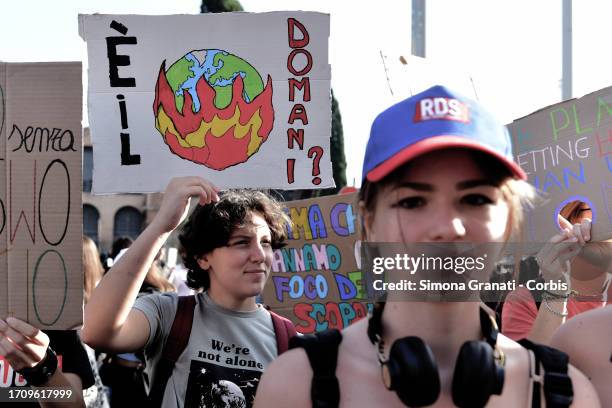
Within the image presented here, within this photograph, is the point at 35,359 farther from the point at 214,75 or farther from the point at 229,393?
the point at 214,75

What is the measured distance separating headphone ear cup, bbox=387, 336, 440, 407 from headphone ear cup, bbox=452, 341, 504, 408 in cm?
4

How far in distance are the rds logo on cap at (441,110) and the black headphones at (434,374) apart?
1.45 ft

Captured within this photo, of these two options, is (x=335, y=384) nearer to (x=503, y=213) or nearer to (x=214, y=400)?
(x=503, y=213)

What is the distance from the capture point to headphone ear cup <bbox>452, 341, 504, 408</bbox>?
153 centimetres

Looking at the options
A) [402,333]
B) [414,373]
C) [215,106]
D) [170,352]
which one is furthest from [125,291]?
[414,373]

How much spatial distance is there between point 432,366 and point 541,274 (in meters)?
1.53

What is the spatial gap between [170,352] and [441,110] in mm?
1427

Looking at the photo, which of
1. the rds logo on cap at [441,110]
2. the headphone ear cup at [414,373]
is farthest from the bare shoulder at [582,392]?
the rds logo on cap at [441,110]

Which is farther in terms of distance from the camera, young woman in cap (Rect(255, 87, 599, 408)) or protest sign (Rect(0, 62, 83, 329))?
protest sign (Rect(0, 62, 83, 329))

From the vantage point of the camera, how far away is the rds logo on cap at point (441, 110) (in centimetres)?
167

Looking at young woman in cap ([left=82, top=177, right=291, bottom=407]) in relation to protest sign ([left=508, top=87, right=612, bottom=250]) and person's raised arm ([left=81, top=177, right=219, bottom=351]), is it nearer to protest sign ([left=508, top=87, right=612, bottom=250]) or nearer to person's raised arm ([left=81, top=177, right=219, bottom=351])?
person's raised arm ([left=81, top=177, right=219, bottom=351])

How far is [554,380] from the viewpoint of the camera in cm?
168

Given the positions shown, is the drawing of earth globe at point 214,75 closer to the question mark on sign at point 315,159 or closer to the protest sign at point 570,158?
the question mark on sign at point 315,159

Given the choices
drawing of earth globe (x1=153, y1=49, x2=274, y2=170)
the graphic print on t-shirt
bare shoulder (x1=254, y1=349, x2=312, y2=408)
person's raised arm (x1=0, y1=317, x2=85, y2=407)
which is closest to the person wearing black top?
person's raised arm (x1=0, y1=317, x2=85, y2=407)
